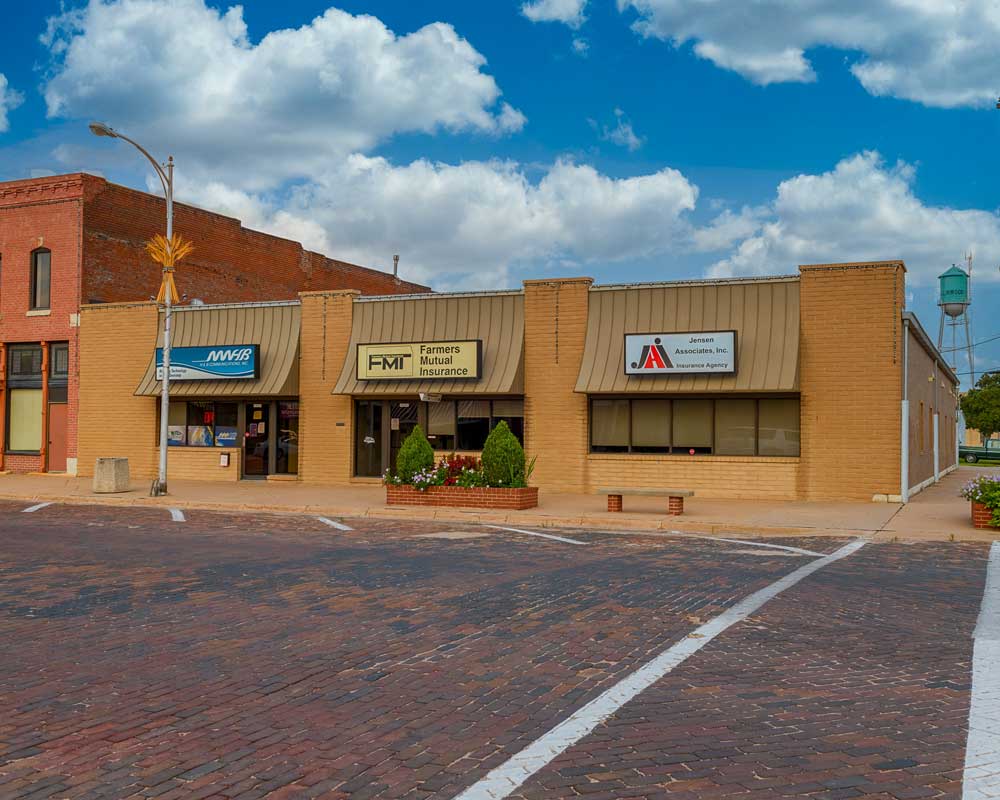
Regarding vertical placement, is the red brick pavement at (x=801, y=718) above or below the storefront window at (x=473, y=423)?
below

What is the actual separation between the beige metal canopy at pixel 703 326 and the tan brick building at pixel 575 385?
0.04 m

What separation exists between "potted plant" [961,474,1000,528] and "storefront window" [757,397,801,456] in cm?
595

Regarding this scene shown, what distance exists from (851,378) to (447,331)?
10487 millimetres

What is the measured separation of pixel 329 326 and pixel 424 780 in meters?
24.1

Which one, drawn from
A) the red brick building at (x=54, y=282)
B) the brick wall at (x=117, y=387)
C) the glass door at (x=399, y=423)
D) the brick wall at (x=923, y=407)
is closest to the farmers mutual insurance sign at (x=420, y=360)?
the glass door at (x=399, y=423)

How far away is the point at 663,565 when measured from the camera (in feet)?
41.1

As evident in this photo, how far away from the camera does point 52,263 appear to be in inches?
1259

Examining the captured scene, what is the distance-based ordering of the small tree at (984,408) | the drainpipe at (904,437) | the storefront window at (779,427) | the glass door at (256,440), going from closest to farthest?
1. the drainpipe at (904,437)
2. the storefront window at (779,427)
3. the glass door at (256,440)
4. the small tree at (984,408)

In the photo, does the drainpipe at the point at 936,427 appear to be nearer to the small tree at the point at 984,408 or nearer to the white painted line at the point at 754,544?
the white painted line at the point at 754,544

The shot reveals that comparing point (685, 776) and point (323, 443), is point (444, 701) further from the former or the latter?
point (323, 443)

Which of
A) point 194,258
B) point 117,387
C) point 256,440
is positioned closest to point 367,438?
point 256,440

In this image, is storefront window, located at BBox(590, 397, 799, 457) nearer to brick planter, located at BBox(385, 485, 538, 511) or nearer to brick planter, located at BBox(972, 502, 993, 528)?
brick planter, located at BBox(385, 485, 538, 511)

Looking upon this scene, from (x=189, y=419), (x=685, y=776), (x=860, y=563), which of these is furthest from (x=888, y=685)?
(x=189, y=419)

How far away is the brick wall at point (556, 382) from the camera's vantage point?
25281mm
